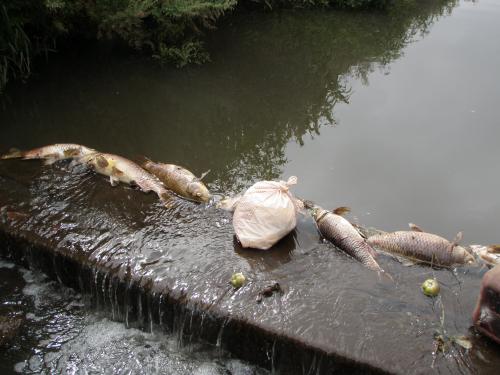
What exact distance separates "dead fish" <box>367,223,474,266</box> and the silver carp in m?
0.24

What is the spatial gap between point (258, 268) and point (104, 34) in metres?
6.91

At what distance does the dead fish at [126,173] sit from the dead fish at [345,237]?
5.10 feet

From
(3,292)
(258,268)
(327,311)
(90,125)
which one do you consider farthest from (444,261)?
(90,125)

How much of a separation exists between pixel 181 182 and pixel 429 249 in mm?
2334

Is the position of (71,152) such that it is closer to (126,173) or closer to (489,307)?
(126,173)

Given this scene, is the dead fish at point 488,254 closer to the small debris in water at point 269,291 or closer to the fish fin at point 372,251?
the fish fin at point 372,251

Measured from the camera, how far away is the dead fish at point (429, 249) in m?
3.56

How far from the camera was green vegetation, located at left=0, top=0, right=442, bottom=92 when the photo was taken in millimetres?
6781

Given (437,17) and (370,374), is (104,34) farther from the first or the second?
(437,17)

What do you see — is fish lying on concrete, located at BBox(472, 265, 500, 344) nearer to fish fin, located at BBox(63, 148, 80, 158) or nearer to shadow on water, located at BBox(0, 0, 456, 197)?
shadow on water, located at BBox(0, 0, 456, 197)

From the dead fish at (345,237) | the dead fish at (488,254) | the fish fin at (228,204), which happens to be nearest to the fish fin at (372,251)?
the dead fish at (345,237)

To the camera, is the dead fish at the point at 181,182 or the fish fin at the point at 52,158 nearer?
the dead fish at the point at 181,182

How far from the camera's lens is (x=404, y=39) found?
39.0ft

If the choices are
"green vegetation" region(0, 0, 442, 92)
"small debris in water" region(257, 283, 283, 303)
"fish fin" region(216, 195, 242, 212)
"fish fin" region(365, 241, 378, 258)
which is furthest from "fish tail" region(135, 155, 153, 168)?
"green vegetation" region(0, 0, 442, 92)
